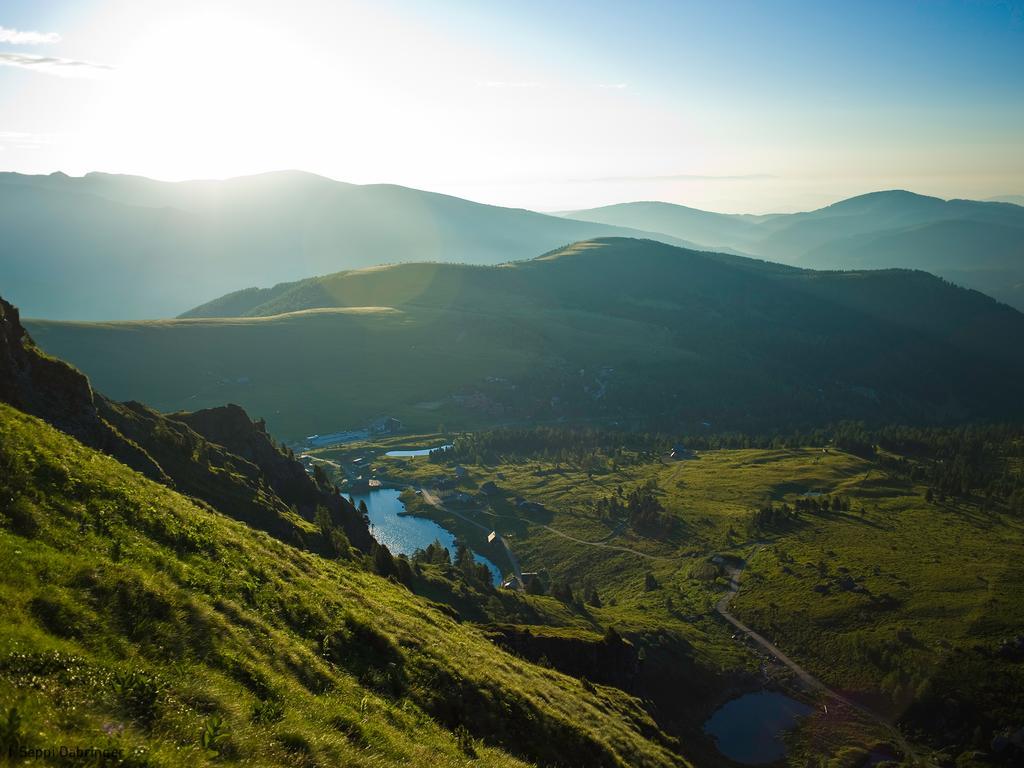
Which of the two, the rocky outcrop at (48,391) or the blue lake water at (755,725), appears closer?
the rocky outcrop at (48,391)

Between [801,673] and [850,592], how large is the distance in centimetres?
2863

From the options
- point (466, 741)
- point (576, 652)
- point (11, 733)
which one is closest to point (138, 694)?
point (11, 733)

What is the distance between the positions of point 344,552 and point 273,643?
146ft

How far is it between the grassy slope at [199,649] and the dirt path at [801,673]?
8352cm

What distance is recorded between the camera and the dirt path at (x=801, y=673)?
98.4 metres

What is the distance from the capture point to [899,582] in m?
136

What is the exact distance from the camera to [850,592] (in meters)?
133

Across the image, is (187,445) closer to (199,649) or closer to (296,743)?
(199,649)

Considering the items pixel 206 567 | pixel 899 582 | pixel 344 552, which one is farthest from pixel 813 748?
pixel 206 567

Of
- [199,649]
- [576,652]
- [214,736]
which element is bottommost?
[576,652]

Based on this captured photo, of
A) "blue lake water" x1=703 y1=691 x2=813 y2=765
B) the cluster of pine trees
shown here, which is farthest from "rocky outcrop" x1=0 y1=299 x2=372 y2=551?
the cluster of pine trees

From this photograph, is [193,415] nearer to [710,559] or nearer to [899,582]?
[710,559]

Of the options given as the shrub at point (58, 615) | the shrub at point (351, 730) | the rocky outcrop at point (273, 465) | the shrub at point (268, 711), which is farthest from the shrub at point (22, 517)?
the rocky outcrop at point (273, 465)

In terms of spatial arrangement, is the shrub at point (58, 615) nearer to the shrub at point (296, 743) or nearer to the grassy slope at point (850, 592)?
the shrub at point (296, 743)
